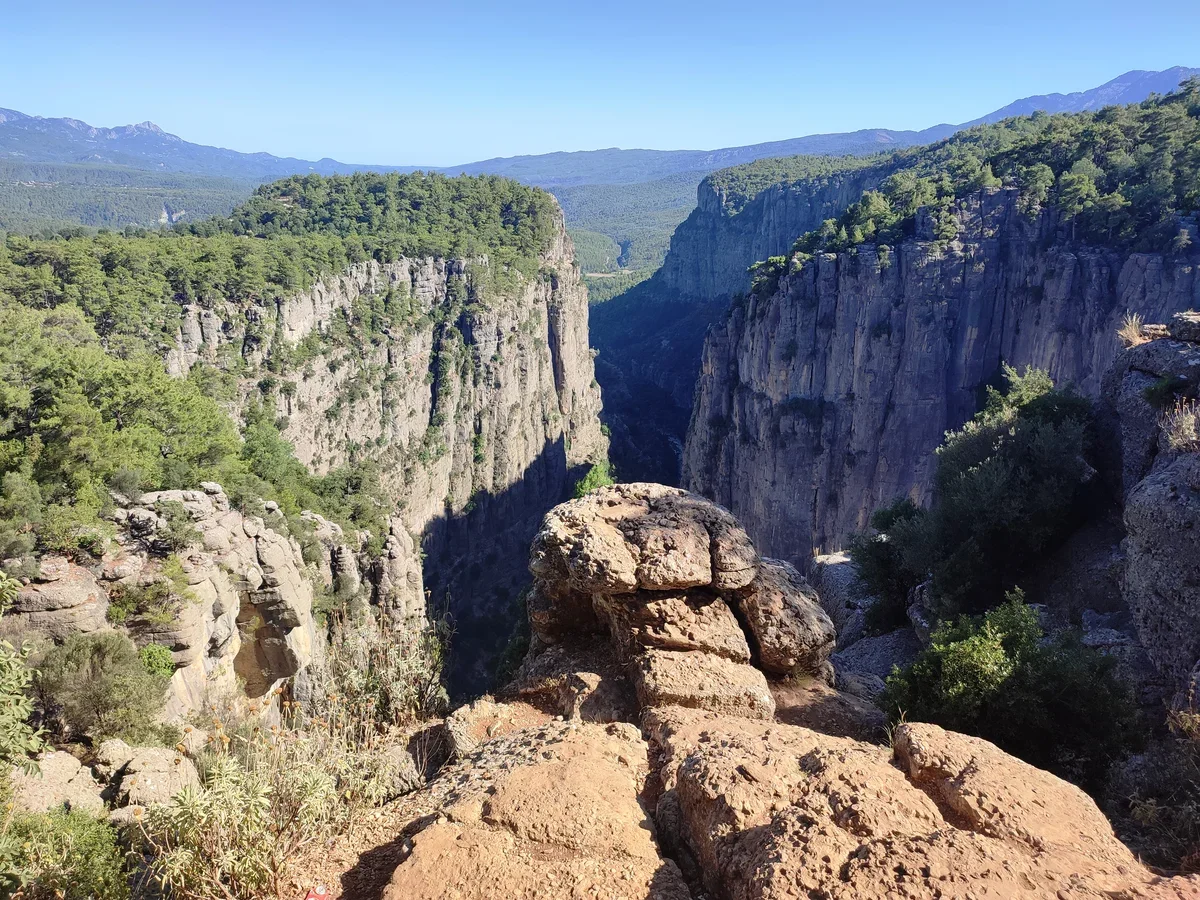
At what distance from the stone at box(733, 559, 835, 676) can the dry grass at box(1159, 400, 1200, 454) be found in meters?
8.00

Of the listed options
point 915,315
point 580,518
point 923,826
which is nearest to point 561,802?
point 923,826

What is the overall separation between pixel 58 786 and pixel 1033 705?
11.3m

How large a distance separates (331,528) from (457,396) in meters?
35.1

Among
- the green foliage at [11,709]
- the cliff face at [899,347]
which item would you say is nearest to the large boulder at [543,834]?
the green foliage at [11,709]

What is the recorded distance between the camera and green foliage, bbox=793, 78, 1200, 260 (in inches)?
1404

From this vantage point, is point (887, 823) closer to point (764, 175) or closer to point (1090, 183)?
point (1090, 183)

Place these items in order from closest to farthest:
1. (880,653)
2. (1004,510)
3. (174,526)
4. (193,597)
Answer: (193,597) < (174,526) < (1004,510) < (880,653)

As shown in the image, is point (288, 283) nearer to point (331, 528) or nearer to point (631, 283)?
point (331, 528)

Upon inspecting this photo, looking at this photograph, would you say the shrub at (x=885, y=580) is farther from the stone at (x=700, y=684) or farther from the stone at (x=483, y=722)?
the stone at (x=483, y=722)

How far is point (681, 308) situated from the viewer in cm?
11544

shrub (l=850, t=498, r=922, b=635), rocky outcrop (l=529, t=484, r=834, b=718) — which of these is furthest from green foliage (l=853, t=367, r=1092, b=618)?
rocky outcrop (l=529, t=484, r=834, b=718)

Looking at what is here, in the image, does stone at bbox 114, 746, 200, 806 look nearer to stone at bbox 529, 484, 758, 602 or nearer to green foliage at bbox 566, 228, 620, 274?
stone at bbox 529, 484, 758, 602

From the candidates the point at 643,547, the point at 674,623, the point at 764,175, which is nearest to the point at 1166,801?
the point at 674,623

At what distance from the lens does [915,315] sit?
42.6m
